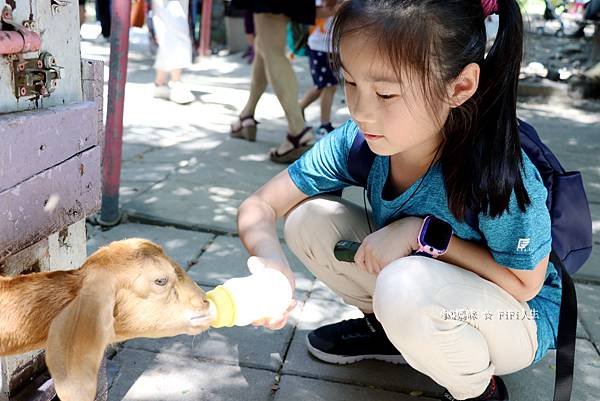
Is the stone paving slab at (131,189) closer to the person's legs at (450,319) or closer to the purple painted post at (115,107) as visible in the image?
the purple painted post at (115,107)

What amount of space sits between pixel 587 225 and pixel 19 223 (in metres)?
1.55

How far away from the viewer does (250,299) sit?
5.98 ft

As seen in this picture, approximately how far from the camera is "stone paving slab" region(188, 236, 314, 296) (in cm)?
314

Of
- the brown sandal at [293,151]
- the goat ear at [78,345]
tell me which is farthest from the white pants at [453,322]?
the brown sandal at [293,151]

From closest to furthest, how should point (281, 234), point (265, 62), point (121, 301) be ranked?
point (121, 301)
point (281, 234)
point (265, 62)

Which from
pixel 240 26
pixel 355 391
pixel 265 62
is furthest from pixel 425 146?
pixel 240 26

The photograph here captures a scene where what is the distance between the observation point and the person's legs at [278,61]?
4.88 m

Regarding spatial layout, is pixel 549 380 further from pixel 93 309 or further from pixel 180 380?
pixel 93 309

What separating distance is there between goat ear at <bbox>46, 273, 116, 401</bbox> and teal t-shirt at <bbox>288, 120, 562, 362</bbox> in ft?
3.21

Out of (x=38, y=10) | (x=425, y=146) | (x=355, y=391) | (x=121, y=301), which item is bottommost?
(x=355, y=391)

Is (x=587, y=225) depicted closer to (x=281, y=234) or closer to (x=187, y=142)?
(x=281, y=234)

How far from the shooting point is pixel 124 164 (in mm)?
4738

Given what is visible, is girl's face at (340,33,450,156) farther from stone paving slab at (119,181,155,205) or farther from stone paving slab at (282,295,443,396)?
stone paving slab at (119,181,155,205)

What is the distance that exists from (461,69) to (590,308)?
5.60 feet
